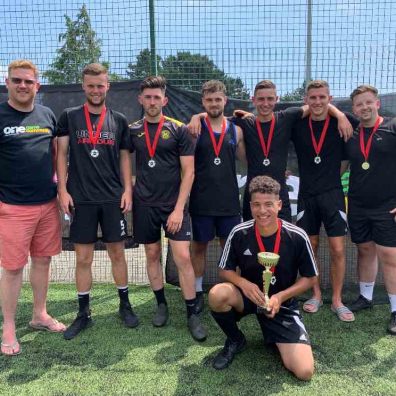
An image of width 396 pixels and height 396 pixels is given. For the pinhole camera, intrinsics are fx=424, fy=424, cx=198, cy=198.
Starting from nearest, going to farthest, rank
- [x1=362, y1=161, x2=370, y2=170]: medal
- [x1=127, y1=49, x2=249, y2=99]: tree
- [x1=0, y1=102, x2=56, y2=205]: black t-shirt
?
[x1=0, y1=102, x2=56, y2=205]: black t-shirt < [x1=362, y1=161, x2=370, y2=170]: medal < [x1=127, y1=49, x2=249, y2=99]: tree

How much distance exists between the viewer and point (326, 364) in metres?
3.17

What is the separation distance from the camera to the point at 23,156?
11.2 ft

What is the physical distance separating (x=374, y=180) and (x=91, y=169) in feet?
8.22

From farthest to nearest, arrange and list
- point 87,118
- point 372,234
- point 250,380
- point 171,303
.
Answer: point 171,303 < point 372,234 < point 87,118 < point 250,380

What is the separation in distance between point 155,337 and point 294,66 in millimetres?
3235

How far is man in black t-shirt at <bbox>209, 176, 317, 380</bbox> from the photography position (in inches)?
120

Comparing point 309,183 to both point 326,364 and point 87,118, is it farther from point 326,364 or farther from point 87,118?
point 87,118

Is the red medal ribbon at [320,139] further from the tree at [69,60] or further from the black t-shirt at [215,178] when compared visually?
the tree at [69,60]

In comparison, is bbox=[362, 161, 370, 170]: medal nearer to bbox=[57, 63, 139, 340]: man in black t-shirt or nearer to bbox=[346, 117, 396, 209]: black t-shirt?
bbox=[346, 117, 396, 209]: black t-shirt

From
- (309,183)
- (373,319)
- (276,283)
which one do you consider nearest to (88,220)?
(276,283)

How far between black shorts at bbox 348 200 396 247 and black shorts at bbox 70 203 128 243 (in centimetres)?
216

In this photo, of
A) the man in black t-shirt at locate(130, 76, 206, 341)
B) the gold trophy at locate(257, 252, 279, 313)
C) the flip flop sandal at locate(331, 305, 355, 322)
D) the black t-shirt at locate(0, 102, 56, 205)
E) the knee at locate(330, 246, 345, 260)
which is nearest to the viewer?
the gold trophy at locate(257, 252, 279, 313)

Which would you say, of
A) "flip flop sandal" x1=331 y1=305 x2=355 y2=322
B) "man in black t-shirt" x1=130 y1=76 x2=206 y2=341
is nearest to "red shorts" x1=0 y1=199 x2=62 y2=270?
"man in black t-shirt" x1=130 y1=76 x2=206 y2=341

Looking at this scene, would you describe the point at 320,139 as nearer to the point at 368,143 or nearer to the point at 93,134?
the point at 368,143
